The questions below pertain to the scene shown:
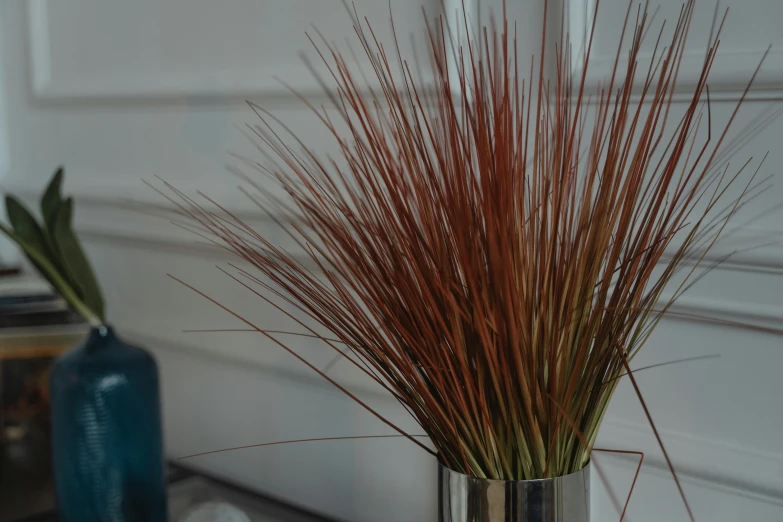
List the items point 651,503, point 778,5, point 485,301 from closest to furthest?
1. point 485,301
2. point 778,5
3. point 651,503

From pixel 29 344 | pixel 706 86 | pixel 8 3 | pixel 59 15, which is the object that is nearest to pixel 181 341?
pixel 29 344

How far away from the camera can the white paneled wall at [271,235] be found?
0.60 metres

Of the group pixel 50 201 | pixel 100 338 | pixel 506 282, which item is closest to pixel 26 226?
pixel 50 201

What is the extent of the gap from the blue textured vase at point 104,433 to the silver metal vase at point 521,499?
0.43 m

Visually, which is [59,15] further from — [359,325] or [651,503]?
[651,503]

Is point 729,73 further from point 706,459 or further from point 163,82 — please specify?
point 163,82

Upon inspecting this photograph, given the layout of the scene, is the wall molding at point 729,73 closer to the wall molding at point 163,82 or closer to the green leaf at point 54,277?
the wall molding at point 163,82

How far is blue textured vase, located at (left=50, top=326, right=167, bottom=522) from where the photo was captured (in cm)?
80

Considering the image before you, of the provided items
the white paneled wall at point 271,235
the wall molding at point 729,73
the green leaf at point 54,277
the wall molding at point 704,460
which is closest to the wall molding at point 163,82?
the white paneled wall at point 271,235

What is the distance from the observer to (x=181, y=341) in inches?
42.5

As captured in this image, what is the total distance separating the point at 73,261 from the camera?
835mm

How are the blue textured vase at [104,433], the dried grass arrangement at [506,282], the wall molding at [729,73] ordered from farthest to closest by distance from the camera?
the blue textured vase at [104,433] < the wall molding at [729,73] < the dried grass arrangement at [506,282]

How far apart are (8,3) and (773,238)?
1.21m

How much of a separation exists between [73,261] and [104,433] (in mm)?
183
